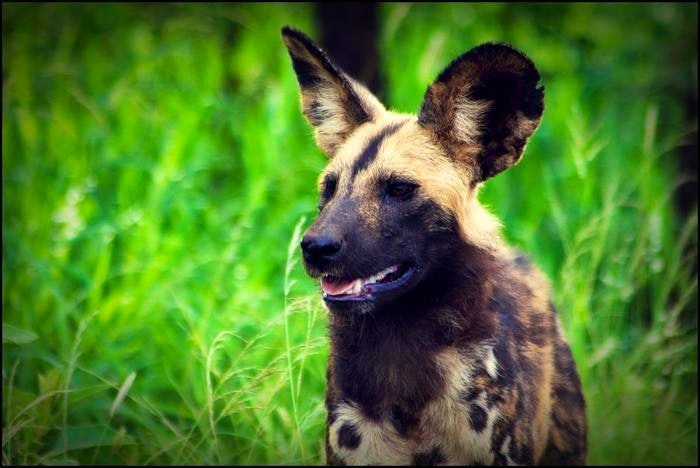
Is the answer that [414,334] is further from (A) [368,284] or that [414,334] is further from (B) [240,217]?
(B) [240,217]

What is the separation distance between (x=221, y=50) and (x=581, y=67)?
2443mm

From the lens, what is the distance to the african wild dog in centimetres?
269

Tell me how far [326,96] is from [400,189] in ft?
1.95

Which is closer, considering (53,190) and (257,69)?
(53,190)

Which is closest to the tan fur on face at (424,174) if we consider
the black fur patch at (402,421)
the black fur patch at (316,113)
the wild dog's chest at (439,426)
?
the black fur patch at (316,113)

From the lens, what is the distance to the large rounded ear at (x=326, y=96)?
3068 mm

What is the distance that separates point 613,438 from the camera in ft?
12.9

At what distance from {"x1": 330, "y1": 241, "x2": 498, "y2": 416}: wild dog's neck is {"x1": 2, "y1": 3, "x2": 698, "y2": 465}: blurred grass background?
0.24m

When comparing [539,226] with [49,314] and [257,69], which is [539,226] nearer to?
[257,69]

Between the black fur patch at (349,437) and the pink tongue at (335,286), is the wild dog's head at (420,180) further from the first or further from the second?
the black fur patch at (349,437)

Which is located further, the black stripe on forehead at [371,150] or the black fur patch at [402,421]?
the black stripe on forehead at [371,150]

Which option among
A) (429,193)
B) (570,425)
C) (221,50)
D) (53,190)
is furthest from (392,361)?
(221,50)

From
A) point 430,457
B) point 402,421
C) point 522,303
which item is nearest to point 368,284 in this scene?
point 402,421

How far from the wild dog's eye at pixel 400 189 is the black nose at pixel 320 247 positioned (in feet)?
0.92
